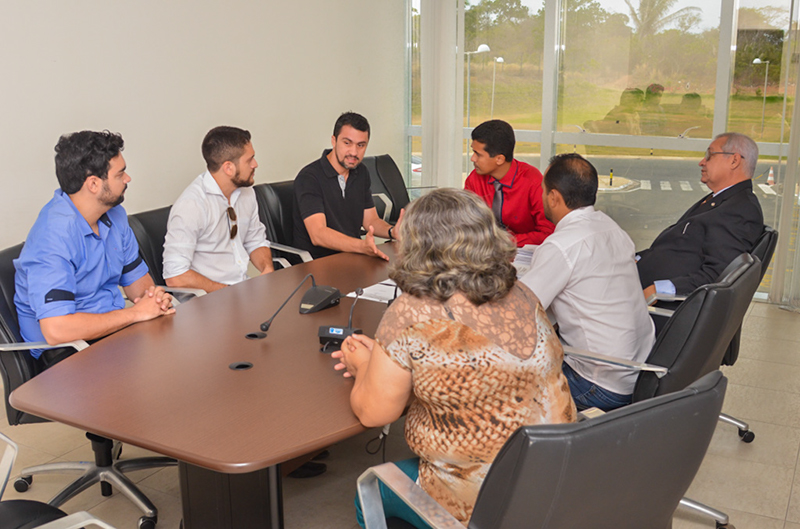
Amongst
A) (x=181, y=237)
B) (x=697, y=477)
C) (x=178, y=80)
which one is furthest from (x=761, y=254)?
(x=178, y=80)

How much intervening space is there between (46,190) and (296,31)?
7.84 ft

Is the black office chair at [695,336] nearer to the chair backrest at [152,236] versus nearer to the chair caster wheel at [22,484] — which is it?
the chair backrest at [152,236]

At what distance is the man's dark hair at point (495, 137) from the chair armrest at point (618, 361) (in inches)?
66.9

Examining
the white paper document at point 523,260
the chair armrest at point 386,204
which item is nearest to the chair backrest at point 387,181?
the chair armrest at point 386,204

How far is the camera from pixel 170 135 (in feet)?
14.6

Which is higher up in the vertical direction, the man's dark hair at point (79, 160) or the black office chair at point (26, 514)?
the man's dark hair at point (79, 160)

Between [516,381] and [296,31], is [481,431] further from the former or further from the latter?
[296,31]

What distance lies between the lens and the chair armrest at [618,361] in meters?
2.23

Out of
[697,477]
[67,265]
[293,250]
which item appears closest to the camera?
[67,265]

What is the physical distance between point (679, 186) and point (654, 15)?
1.34m

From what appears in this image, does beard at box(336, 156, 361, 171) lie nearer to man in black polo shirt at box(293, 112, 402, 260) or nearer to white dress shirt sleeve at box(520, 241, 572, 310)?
man in black polo shirt at box(293, 112, 402, 260)

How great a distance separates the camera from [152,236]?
10.3ft

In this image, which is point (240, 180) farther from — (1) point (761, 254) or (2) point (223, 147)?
(1) point (761, 254)

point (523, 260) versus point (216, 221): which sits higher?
point (216, 221)
